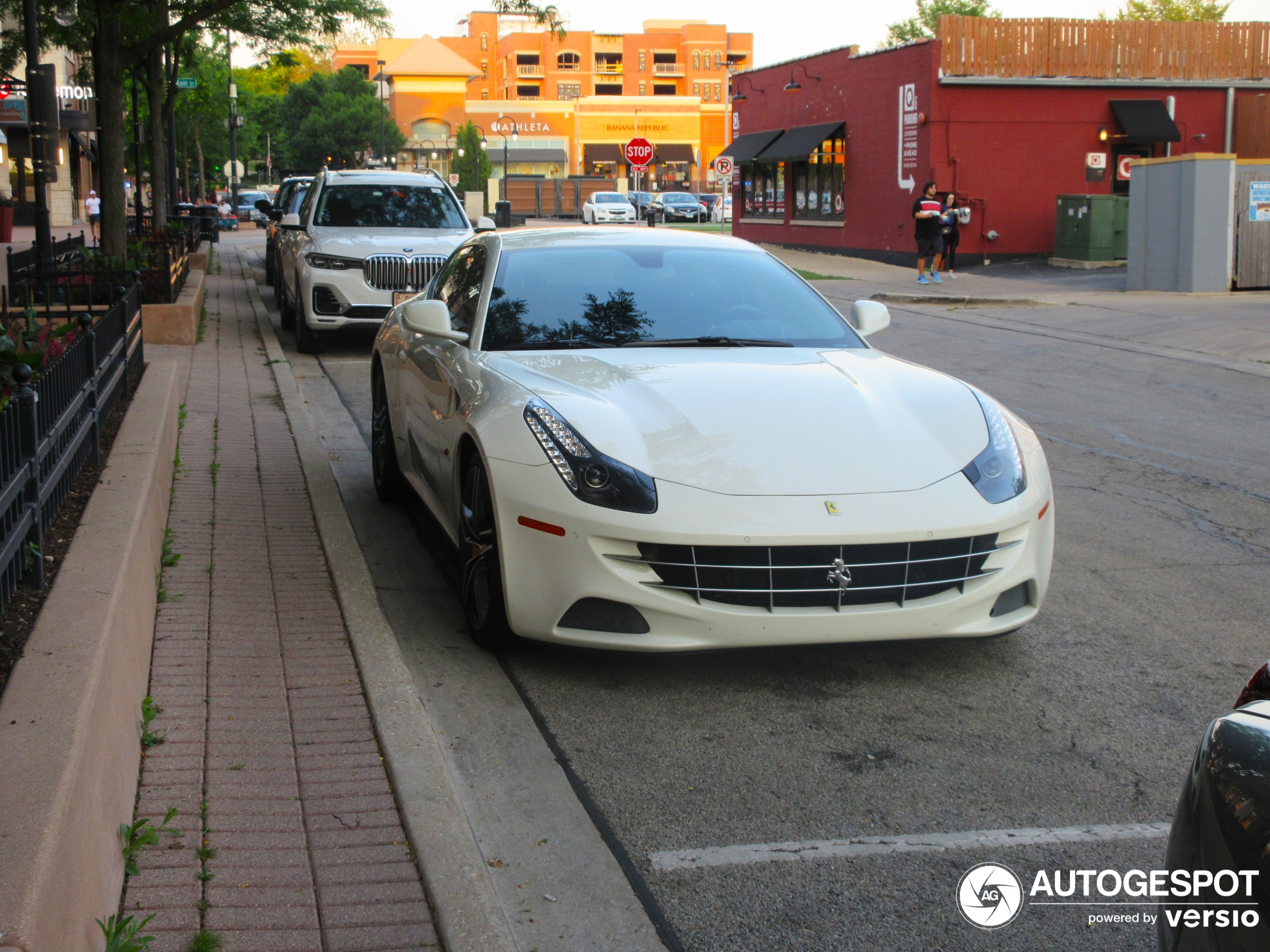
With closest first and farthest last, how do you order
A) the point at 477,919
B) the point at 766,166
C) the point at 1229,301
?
the point at 477,919 → the point at 1229,301 → the point at 766,166

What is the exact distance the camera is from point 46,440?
4.59m

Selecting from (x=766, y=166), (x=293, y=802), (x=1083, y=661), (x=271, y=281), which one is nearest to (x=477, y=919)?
(x=293, y=802)

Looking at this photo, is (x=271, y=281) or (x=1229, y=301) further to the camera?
(x=271, y=281)

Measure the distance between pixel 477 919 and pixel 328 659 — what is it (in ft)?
6.40

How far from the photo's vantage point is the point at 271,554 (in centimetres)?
619

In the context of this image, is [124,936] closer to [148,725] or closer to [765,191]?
[148,725]

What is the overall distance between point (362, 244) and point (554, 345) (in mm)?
8880

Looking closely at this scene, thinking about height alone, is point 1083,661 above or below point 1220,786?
below

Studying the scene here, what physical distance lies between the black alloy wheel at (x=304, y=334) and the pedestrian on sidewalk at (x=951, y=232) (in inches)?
620

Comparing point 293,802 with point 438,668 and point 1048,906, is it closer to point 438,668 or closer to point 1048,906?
point 438,668

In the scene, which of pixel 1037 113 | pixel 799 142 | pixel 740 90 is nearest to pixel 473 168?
pixel 740 90

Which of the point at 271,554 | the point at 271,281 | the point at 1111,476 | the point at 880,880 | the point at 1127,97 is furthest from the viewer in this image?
the point at 1127,97

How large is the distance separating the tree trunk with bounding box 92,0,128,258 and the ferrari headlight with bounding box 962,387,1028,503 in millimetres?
13290

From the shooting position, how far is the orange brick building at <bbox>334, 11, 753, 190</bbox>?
9838 cm
